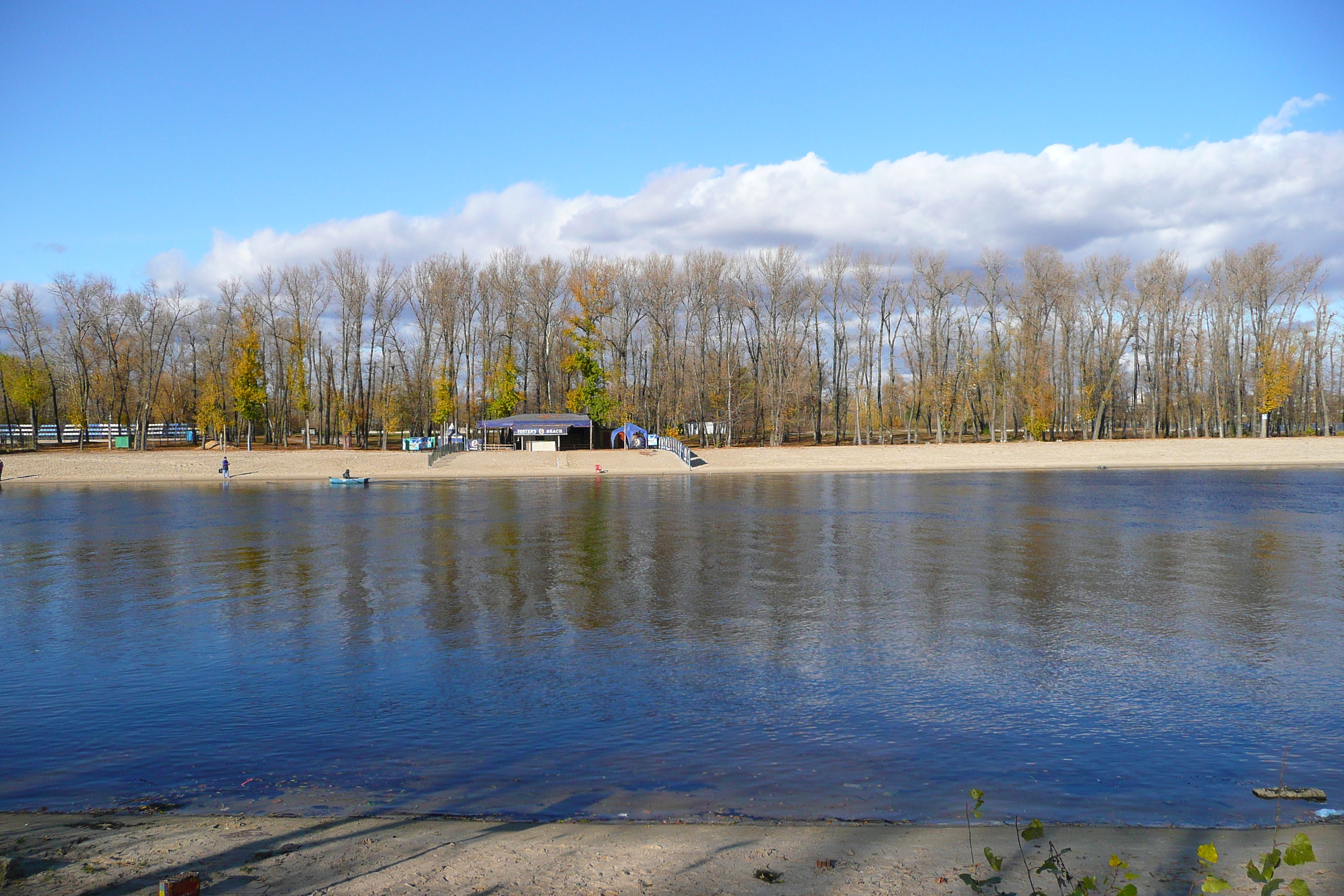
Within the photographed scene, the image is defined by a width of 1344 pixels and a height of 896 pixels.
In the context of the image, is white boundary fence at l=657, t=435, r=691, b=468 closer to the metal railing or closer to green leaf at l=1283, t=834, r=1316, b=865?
the metal railing

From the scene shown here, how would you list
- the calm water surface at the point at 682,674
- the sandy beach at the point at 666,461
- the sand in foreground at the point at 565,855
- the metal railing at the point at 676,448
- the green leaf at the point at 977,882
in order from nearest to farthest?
1. the green leaf at the point at 977,882
2. the sand in foreground at the point at 565,855
3. the calm water surface at the point at 682,674
4. the sandy beach at the point at 666,461
5. the metal railing at the point at 676,448

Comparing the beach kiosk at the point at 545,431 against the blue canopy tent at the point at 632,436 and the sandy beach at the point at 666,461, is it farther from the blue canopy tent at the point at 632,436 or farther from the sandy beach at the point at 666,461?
the sandy beach at the point at 666,461

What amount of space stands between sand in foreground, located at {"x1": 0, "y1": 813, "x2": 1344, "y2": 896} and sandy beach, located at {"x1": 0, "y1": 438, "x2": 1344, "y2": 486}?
43893 millimetres

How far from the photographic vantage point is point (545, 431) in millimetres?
65062

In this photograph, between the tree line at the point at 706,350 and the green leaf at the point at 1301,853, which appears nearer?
the green leaf at the point at 1301,853

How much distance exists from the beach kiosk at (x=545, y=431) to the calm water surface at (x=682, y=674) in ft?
145

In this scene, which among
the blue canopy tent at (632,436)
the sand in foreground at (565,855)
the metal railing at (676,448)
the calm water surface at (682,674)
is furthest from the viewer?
the blue canopy tent at (632,436)

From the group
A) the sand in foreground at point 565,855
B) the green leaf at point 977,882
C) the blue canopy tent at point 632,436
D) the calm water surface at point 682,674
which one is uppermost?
the blue canopy tent at point 632,436

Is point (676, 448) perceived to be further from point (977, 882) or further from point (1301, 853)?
point (1301, 853)

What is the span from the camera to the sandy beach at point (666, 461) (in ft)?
169

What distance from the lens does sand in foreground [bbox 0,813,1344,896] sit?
168 inches

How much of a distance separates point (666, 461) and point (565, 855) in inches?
2041

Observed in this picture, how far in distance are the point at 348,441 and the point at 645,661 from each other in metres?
64.0

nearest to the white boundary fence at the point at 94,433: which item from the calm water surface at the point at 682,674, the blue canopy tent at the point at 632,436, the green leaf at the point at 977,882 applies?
the blue canopy tent at the point at 632,436
